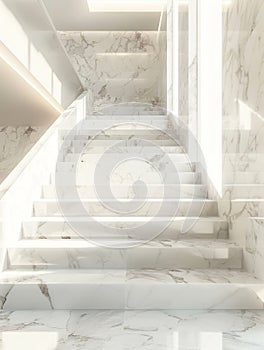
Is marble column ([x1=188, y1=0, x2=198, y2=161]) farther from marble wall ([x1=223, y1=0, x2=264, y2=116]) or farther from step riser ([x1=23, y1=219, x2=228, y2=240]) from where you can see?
step riser ([x1=23, y1=219, x2=228, y2=240])

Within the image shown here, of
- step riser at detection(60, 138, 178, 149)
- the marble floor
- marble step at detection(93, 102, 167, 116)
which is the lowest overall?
the marble floor

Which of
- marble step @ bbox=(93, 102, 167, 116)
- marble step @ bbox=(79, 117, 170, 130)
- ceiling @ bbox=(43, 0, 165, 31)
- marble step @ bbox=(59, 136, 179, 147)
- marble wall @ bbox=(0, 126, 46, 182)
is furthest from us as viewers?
ceiling @ bbox=(43, 0, 165, 31)

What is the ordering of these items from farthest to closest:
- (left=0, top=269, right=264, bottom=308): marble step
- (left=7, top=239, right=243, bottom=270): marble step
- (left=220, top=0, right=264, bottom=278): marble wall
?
(left=7, top=239, right=243, bottom=270): marble step, (left=220, top=0, right=264, bottom=278): marble wall, (left=0, top=269, right=264, bottom=308): marble step

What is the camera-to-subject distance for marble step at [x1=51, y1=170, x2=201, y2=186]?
3807mm

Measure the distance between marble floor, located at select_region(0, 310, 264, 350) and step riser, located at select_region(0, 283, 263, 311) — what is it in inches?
1.8

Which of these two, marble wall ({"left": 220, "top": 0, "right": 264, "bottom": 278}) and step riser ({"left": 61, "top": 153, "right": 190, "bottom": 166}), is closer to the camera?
marble wall ({"left": 220, "top": 0, "right": 264, "bottom": 278})

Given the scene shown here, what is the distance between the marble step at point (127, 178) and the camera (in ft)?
12.5

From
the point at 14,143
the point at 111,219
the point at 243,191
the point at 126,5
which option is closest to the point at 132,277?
the point at 111,219

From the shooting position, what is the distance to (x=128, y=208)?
3236mm

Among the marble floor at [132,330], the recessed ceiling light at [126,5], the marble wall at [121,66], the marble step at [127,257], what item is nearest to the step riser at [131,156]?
the marble step at [127,257]

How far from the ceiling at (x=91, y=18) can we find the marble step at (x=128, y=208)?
5179 mm

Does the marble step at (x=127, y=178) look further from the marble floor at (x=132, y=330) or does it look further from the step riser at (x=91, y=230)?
the marble floor at (x=132, y=330)

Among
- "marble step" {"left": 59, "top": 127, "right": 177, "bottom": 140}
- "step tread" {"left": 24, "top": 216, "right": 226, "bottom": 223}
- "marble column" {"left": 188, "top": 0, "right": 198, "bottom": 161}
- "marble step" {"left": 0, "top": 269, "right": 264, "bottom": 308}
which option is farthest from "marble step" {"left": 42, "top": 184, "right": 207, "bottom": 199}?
"marble step" {"left": 59, "top": 127, "right": 177, "bottom": 140}

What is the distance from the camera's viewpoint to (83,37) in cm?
838
